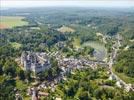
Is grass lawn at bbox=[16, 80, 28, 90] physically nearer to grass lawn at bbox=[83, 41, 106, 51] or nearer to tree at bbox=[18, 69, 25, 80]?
tree at bbox=[18, 69, 25, 80]

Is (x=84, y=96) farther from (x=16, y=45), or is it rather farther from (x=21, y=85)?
(x=16, y=45)

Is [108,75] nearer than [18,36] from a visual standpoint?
Yes

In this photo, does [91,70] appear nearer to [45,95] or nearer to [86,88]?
[86,88]

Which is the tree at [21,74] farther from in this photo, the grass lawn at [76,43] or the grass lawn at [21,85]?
the grass lawn at [76,43]

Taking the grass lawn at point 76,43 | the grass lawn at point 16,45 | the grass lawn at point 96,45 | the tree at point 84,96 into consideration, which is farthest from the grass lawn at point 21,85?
the grass lawn at point 76,43

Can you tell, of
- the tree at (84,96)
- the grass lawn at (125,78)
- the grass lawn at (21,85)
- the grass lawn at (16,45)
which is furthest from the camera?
the grass lawn at (16,45)

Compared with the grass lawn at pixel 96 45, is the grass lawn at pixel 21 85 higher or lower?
higher

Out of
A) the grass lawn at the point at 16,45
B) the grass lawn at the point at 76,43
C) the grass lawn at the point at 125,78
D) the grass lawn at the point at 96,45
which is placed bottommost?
the grass lawn at the point at 96,45

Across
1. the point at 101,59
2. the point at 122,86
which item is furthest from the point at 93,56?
the point at 122,86

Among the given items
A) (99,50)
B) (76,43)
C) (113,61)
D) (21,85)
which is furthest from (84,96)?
(76,43)

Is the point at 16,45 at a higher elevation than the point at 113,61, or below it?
below

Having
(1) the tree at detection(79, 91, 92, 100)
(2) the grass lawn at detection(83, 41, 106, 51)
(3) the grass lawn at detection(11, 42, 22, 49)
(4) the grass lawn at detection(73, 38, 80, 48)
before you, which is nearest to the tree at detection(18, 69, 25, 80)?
(1) the tree at detection(79, 91, 92, 100)
